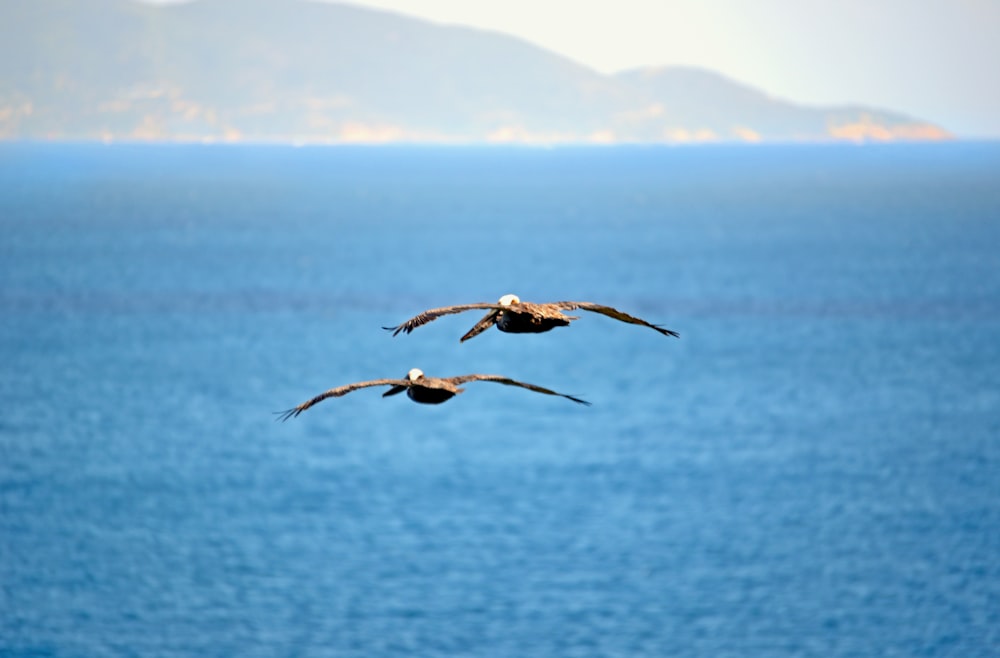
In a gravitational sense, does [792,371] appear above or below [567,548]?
above

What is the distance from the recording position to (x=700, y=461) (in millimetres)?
157250

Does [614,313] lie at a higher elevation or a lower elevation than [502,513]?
higher

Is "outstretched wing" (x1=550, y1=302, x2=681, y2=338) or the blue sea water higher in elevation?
"outstretched wing" (x1=550, y1=302, x2=681, y2=338)

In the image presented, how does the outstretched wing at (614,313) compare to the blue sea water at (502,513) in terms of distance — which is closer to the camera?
the outstretched wing at (614,313)

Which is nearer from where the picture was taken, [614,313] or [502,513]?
[614,313]

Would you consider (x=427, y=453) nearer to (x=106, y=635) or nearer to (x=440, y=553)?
(x=440, y=553)

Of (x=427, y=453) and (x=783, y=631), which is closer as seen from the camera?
(x=783, y=631)

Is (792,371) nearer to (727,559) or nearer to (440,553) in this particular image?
(727,559)

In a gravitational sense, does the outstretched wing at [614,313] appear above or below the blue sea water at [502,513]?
above

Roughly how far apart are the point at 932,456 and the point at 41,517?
332 ft

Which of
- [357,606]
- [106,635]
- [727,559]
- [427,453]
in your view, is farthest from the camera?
[427,453]

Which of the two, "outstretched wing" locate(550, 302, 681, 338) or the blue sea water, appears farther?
the blue sea water

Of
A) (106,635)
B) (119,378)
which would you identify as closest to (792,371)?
(119,378)

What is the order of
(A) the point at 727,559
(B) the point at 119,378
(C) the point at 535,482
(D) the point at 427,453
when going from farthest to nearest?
1. (B) the point at 119,378
2. (D) the point at 427,453
3. (C) the point at 535,482
4. (A) the point at 727,559
